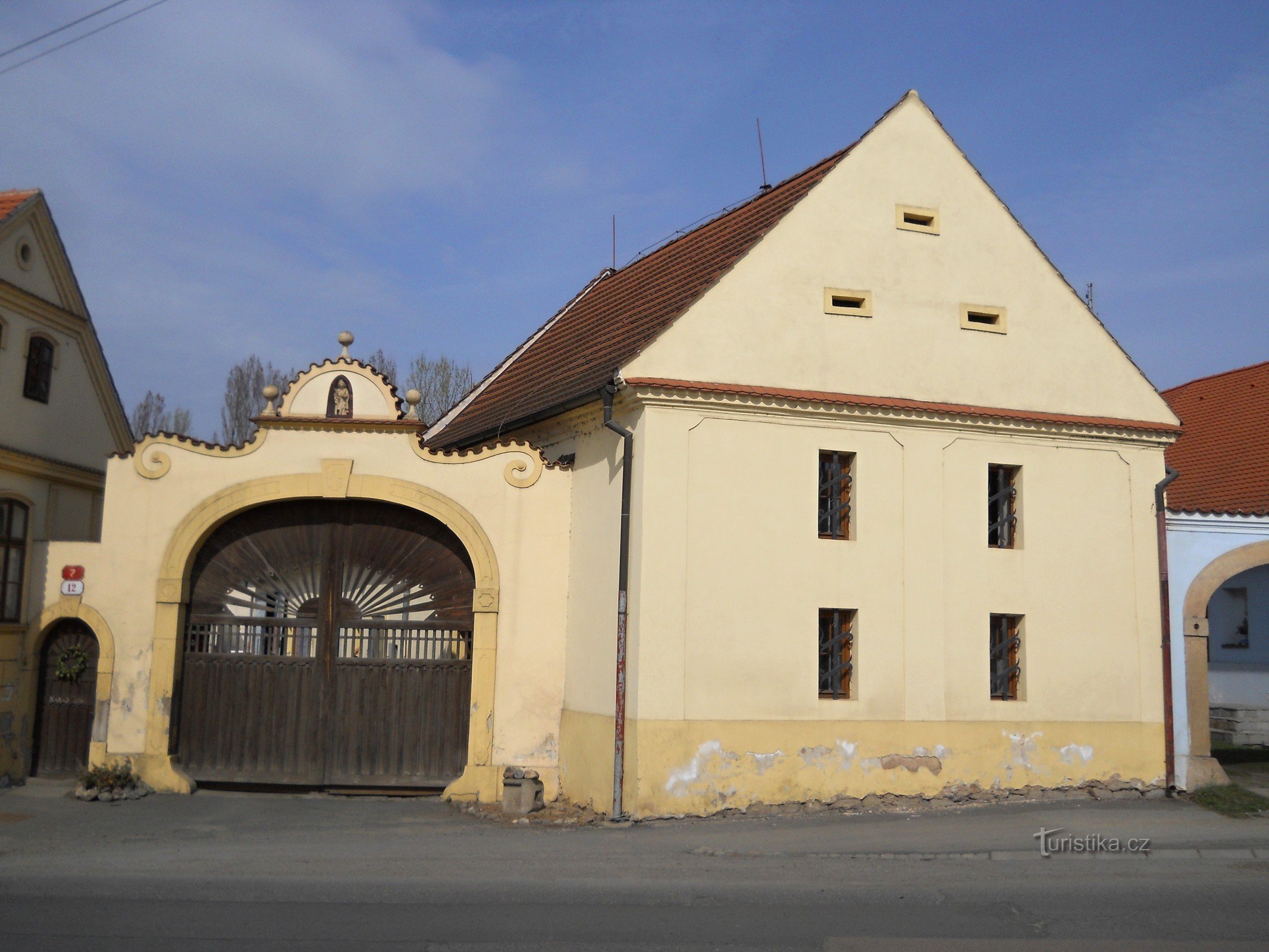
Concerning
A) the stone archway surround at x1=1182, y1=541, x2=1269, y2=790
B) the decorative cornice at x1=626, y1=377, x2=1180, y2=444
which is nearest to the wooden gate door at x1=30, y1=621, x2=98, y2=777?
the decorative cornice at x1=626, y1=377, x2=1180, y2=444

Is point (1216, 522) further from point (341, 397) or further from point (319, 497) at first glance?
point (319, 497)

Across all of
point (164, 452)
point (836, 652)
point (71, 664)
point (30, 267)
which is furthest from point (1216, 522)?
point (30, 267)

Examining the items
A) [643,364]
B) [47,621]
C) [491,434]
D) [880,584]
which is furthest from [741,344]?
[47,621]

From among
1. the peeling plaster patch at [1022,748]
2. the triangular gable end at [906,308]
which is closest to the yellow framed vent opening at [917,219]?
the triangular gable end at [906,308]

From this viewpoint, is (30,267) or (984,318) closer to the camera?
(984,318)

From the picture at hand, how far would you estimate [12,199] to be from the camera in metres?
17.1

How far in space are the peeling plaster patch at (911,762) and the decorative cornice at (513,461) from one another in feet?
18.5

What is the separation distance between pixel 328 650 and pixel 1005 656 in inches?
345

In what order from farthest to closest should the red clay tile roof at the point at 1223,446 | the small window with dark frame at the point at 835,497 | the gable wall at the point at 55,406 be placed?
the red clay tile roof at the point at 1223,446, the gable wall at the point at 55,406, the small window with dark frame at the point at 835,497

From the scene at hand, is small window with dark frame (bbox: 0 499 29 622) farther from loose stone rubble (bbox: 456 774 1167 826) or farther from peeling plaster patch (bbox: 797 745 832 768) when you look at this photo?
peeling plaster patch (bbox: 797 745 832 768)

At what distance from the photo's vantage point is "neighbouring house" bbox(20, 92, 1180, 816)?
46.0 ft

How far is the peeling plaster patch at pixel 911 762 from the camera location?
14227 mm

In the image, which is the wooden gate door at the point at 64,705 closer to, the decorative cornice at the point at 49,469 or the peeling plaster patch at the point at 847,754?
the decorative cornice at the point at 49,469

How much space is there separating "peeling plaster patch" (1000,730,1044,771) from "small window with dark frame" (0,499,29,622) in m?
12.6
